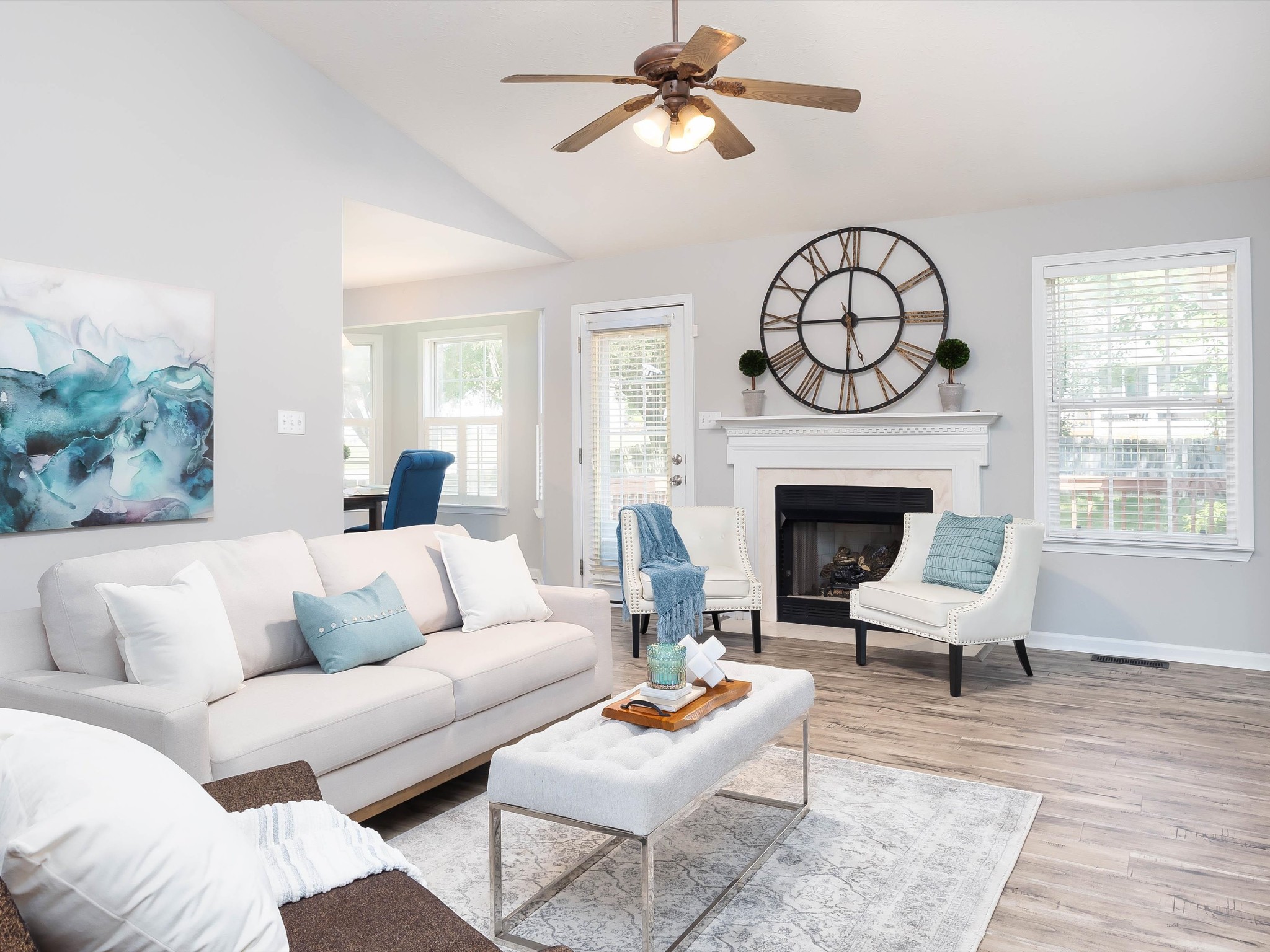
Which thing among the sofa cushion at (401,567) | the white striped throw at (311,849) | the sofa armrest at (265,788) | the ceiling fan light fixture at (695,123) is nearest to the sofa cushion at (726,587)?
the sofa cushion at (401,567)

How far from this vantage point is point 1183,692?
13.3 ft

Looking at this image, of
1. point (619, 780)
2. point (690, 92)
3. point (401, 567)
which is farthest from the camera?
point (401, 567)

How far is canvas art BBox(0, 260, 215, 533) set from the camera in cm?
340

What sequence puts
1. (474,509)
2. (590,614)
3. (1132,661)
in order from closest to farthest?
1. (590,614)
2. (1132,661)
3. (474,509)

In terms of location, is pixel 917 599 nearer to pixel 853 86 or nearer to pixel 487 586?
pixel 487 586

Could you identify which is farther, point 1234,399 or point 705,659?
point 1234,399

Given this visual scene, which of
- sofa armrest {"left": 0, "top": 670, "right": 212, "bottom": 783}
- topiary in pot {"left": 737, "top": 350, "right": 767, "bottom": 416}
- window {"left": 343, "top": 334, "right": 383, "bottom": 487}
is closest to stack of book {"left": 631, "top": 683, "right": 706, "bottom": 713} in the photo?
sofa armrest {"left": 0, "top": 670, "right": 212, "bottom": 783}

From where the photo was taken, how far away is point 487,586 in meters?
3.48

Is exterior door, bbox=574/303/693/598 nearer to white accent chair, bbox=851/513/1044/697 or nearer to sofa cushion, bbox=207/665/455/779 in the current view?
white accent chair, bbox=851/513/1044/697

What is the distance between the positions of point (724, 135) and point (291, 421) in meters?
2.63

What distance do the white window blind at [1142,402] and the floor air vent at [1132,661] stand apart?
24.4 inches

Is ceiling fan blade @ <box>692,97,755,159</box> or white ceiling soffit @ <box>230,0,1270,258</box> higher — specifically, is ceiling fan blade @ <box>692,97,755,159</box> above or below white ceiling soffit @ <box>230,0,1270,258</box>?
below

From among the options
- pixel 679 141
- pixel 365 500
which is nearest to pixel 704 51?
pixel 679 141

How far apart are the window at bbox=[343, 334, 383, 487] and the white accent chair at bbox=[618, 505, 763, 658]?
3.55 meters
